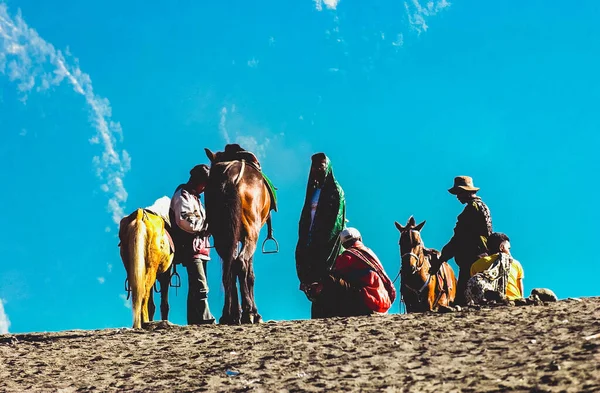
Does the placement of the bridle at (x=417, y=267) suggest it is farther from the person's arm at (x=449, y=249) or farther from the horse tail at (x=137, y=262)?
the horse tail at (x=137, y=262)

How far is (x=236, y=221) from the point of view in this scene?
11828 millimetres

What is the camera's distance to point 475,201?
40.3 feet

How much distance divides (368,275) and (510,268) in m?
1.79

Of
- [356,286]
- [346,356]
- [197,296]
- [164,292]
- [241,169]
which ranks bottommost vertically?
[346,356]

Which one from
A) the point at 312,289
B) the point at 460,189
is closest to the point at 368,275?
the point at 312,289

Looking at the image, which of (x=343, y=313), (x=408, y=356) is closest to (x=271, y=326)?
(x=343, y=313)

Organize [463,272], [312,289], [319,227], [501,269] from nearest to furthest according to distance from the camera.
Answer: [501,269]
[312,289]
[319,227]
[463,272]

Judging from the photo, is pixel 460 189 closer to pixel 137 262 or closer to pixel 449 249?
pixel 449 249

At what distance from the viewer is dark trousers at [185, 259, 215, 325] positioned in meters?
13.1

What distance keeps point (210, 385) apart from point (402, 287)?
616 cm

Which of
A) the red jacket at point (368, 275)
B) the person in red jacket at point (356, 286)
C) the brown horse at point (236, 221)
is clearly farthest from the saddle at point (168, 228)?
the red jacket at point (368, 275)

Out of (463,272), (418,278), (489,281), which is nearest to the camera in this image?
(489,281)

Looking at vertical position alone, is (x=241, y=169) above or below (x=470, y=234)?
above

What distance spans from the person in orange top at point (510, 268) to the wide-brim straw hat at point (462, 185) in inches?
39.7
